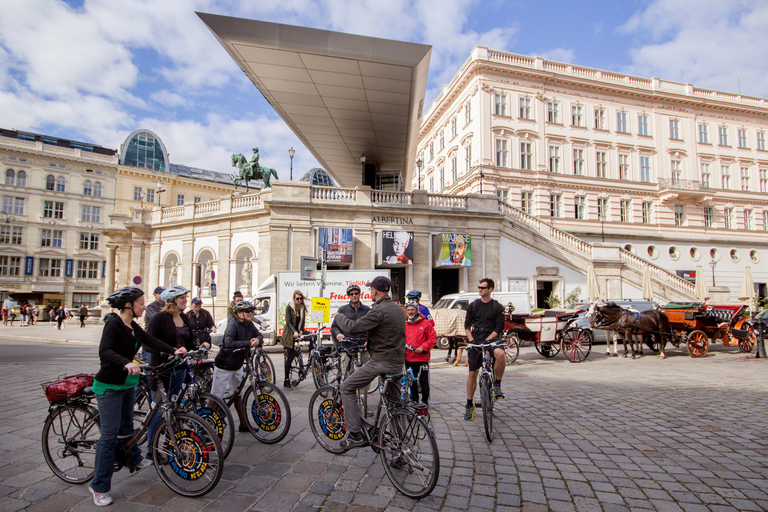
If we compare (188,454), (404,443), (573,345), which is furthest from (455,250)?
(188,454)

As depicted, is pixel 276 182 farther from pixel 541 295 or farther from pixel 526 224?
pixel 541 295

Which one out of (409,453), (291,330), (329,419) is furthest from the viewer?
(291,330)

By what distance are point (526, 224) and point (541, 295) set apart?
4.07 metres

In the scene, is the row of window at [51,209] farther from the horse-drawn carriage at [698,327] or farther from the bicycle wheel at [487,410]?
the bicycle wheel at [487,410]

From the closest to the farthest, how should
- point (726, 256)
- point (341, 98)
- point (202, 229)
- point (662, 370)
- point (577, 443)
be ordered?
point (577, 443), point (662, 370), point (341, 98), point (202, 229), point (726, 256)

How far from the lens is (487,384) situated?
19.2ft

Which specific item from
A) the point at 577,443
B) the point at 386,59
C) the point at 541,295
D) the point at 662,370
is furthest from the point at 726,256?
the point at 577,443

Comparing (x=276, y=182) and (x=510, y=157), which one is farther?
(x=510, y=157)

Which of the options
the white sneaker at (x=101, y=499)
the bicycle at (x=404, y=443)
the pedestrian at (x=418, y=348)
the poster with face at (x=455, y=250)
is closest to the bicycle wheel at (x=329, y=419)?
the bicycle at (x=404, y=443)

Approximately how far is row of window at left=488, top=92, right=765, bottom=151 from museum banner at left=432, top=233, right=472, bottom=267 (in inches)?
615

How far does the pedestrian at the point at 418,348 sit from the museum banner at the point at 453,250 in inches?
610

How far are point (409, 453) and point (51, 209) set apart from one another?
212 feet

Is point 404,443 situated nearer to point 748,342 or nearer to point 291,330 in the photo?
point 291,330

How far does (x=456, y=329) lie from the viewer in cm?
1345
